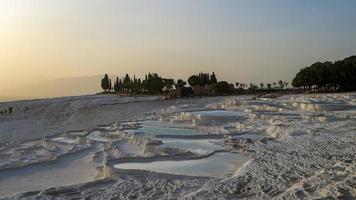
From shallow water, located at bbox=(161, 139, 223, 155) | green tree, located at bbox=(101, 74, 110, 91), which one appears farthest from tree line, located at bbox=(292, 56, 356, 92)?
green tree, located at bbox=(101, 74, 110, 91)

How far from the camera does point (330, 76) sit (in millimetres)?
92250

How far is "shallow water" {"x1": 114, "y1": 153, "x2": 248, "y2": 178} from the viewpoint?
52.3ft

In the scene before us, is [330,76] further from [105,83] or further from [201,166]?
[105,83]

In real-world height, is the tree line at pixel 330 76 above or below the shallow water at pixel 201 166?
above

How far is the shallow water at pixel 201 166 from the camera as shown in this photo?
1595cm

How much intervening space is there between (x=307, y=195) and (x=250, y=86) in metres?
119

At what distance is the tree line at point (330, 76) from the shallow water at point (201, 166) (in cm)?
7557

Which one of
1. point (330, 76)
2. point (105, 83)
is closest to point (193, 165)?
point (330, 76)

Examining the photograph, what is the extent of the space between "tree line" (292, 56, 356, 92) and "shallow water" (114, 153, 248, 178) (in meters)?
75.6

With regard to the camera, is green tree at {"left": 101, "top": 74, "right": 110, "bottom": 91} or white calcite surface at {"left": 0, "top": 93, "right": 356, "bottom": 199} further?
green tree at {"left": 101, "top": 74, "right": 110, "bottom": 91}

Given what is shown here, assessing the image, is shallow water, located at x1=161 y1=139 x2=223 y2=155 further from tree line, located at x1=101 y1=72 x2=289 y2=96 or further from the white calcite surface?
tree line, located at x1=101 y1=72 x2=289 y2=96

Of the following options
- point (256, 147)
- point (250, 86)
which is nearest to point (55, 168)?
point (256, 147)

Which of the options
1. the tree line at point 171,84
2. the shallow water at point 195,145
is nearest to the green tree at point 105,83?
the tree line at point 171,84

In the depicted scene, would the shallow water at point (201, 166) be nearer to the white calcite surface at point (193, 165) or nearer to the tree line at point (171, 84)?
the white calcite surface at point (193, 165)
